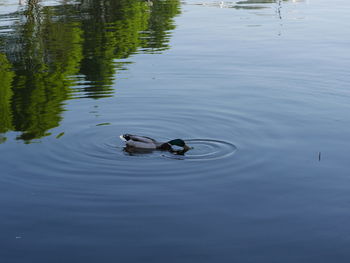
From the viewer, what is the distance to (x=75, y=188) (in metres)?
15.5

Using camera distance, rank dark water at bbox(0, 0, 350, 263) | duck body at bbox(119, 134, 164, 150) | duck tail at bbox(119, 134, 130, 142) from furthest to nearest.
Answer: duck tail at bbox(119, 134, 130, 142)
duck body at bbox(119, 134, 164, 150)
dark water at bbox(0, 0, 350, 263)

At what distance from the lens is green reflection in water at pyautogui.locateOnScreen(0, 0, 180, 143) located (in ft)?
77.2

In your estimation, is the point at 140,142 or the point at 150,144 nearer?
the point at 140,142

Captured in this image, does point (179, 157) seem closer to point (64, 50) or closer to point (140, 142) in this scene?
point (140, 142)

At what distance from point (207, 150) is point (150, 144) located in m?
1.55

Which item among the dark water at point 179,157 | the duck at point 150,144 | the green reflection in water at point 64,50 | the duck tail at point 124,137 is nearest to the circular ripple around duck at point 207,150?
the dark water at point 179,157

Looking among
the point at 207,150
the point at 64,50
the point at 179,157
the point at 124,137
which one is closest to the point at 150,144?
the point at 124,137

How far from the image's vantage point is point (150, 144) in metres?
17.9

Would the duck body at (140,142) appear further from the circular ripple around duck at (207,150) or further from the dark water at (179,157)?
the circular ripple around duck at (207,150)

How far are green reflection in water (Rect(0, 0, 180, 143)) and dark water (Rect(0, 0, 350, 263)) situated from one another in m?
0.14

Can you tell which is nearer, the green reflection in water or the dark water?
the dark water

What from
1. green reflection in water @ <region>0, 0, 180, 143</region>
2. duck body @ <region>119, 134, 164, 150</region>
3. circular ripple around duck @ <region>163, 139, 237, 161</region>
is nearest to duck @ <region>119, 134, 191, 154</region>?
duck body @ <region>119, 134, 164, 150</region>

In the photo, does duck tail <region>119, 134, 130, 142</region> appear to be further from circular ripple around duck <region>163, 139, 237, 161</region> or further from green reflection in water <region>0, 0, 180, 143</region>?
green reflection in water <region>0, 0, 180, 143</region>

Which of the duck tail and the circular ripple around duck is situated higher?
the duck tail
